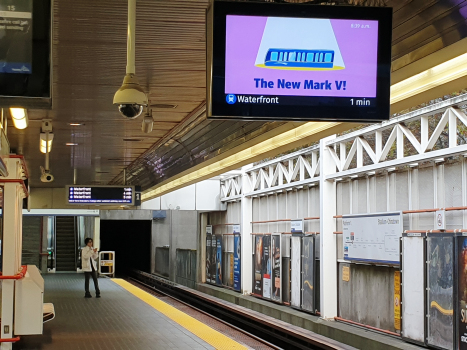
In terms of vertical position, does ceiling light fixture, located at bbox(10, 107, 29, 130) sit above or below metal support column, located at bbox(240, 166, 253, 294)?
above

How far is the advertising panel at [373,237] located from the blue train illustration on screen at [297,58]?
26.3ft

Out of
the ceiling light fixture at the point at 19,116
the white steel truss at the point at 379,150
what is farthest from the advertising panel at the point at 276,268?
the ceiling light fixture at the point at 19,116

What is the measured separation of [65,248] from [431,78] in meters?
21.8

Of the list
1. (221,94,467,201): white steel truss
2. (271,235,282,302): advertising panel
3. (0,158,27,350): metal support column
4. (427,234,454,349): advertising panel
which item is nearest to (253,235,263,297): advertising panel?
(271,235,282,302): advertising panel

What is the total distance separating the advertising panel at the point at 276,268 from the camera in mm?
17453

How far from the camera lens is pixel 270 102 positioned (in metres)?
4.11

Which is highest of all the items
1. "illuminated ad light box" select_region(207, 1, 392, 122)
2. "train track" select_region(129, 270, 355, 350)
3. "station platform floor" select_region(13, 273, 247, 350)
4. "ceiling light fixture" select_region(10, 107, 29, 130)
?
"ceiling light fixture" select_region(10, 107, 29, 130)

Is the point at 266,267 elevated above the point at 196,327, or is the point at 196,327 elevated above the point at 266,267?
the point at 266,267

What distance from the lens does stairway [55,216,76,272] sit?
25422 millimetres

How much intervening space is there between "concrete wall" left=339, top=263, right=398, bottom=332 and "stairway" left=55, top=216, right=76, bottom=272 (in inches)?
556

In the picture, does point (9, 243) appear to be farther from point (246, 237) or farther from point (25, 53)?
point (246, 237)

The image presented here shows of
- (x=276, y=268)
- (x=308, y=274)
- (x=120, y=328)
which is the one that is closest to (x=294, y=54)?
(x=120, y=328)

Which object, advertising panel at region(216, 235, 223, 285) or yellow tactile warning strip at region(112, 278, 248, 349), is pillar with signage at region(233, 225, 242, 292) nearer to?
advertising panel at region(216, 235, 223, 285)

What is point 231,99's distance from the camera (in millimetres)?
4074
